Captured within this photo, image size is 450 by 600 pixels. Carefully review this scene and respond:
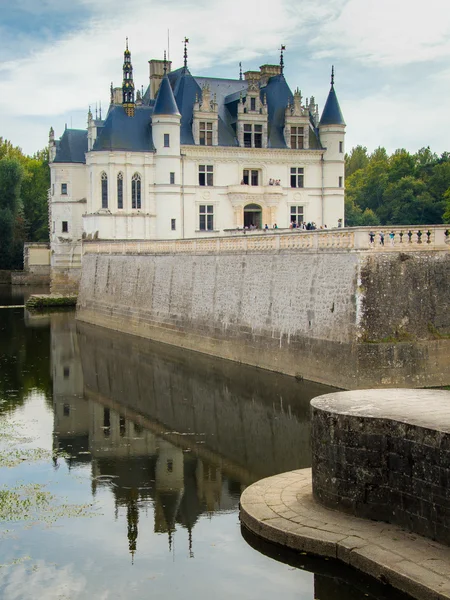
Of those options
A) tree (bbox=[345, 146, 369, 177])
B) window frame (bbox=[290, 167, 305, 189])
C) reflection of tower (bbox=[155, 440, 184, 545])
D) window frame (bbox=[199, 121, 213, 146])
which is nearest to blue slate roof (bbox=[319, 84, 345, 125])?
window frame (bbox=[290, 167, 305, 189])

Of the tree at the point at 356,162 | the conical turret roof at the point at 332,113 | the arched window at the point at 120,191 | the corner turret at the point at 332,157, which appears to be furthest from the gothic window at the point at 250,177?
the tree at the point at 356,162

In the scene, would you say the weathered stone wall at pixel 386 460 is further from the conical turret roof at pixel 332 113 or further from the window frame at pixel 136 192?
the conical turret roof at pixel 332 113

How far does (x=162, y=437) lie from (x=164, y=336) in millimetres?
12667

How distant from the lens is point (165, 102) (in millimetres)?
39562

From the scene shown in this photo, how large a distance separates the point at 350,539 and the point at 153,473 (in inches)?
189

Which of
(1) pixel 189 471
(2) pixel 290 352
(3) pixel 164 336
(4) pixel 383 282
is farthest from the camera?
(3) pixel 164 336

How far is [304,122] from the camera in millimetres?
41781

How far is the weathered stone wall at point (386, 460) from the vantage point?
9172 mm

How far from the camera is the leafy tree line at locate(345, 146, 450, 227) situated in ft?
181

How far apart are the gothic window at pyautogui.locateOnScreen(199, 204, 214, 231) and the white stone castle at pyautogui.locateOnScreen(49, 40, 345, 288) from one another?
49 millimetres

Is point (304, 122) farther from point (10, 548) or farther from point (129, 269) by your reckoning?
point (10, 548)

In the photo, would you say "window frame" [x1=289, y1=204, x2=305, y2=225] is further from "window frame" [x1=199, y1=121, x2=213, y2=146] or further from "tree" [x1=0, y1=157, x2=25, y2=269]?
"tree" [x1=0, y1=157, x2=25, y2=269]

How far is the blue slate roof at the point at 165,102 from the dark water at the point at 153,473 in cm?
1740

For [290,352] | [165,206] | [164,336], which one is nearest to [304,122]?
[165,206]
